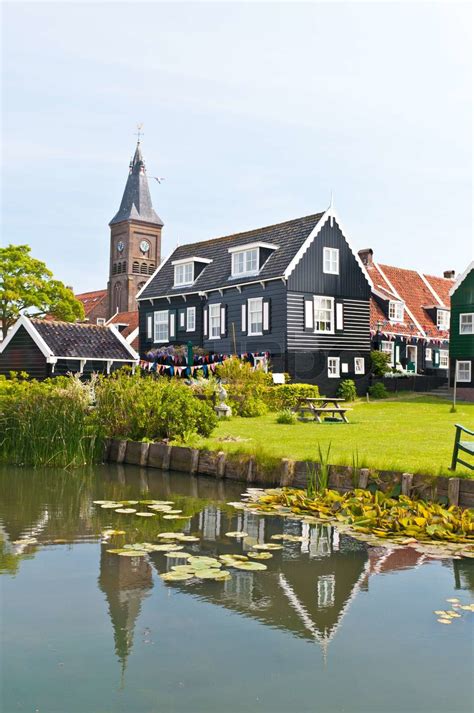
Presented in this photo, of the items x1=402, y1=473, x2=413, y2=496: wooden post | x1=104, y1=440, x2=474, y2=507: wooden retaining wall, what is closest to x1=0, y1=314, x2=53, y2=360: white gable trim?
x1=104, y1=440, x2=474, y2=507: wooden retaining wall

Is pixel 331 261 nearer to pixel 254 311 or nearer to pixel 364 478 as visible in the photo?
pixel 254 311

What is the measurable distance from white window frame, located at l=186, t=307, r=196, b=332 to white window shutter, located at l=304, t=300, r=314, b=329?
24.8 ft

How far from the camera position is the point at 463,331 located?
3716 cm

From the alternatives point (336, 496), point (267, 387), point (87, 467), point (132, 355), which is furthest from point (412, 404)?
point (336, 496)

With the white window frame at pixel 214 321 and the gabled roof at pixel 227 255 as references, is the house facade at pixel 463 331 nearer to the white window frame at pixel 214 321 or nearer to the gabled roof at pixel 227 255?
the gabled roof at pixel 227 255

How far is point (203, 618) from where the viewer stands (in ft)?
21.9

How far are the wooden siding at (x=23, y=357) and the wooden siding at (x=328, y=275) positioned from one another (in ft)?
40.2

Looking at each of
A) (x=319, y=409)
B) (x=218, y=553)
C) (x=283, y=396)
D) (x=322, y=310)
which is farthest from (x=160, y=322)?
(x=218, y=553)

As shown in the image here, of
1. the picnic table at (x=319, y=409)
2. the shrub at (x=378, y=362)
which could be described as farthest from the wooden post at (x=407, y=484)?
the shrub at (x=378, y=362)

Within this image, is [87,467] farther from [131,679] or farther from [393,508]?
[131,679]

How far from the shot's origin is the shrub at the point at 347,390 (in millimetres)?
33656

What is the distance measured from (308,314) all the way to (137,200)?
2435 inches

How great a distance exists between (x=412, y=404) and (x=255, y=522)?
21.7m

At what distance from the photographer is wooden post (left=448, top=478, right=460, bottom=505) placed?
34.5ft
